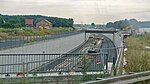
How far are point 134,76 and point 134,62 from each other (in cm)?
425

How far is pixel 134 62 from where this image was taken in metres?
14.0

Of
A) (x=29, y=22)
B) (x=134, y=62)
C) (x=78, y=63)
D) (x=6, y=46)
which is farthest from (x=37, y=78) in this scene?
(x=29, y=22)

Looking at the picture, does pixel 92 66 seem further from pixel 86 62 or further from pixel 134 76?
pixel 134 76

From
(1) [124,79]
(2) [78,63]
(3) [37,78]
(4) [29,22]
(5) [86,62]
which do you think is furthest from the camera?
(4) [29,22]

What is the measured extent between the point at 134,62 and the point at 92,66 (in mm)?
2207

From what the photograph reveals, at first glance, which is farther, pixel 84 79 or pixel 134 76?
pixel 84 79

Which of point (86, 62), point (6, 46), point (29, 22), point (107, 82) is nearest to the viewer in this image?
point (107, 82)

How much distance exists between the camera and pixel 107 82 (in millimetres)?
8680

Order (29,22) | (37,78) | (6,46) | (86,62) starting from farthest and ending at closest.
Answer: (29,22)
(6,46)
(86,62)
(37,78)

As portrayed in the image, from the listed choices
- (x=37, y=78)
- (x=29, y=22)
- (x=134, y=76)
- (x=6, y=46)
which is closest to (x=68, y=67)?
(x=37, y=78)

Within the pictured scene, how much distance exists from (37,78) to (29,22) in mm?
138746

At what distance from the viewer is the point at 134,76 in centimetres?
985

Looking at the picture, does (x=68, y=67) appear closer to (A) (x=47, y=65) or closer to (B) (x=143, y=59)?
(A) (x=47, y=65)

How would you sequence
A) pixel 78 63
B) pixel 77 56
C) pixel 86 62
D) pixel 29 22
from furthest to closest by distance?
1. pixel 29 22
2. pixel 77 56
3. pixel 78 63
4. pixel 86 62
